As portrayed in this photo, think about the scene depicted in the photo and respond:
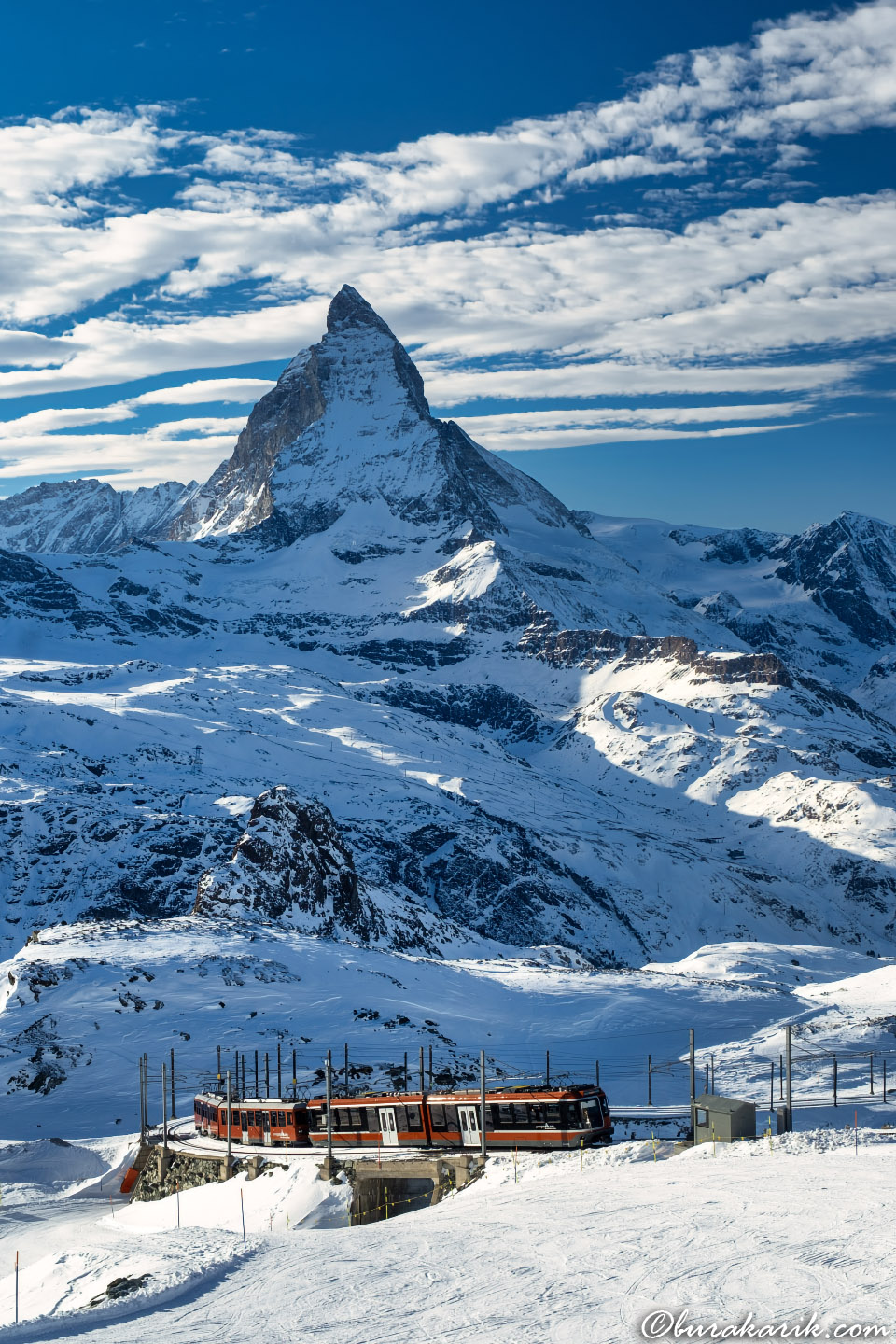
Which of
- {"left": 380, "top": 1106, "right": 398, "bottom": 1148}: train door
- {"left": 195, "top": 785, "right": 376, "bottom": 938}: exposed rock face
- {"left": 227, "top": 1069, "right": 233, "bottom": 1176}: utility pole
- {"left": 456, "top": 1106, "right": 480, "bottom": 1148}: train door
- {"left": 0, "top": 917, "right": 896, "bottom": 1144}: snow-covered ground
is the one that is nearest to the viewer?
{"left": 456, "top": 1106, "right": 480, "bottom": 1148}: train door

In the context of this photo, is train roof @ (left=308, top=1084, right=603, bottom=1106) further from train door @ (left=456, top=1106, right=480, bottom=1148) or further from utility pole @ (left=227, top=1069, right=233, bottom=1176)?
utility pole @ (left=227, top=1069, right=233, bottom=1176)

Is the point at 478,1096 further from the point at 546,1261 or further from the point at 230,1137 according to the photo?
the point at 546,1261

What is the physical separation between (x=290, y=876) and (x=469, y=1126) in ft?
304

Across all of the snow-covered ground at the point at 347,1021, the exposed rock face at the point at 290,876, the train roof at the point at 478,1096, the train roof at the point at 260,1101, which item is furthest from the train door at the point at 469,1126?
the exposed rock face at the point at 290,876

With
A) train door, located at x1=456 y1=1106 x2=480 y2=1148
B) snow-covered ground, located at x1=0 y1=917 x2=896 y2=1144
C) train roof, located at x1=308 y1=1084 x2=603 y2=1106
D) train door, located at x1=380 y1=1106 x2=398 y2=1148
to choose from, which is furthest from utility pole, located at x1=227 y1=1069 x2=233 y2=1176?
snow-covered ground, located at x1=0 y1=917 x2=896 y2=1144

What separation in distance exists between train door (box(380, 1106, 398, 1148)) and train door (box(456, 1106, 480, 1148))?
3594 millimetres

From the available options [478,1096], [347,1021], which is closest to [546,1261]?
[478,1096]

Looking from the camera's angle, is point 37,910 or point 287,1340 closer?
point 287,1340

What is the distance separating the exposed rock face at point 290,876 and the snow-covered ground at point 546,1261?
297ft

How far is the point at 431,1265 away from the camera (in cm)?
3756

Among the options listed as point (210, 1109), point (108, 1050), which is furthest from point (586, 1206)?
point (108, 1050)

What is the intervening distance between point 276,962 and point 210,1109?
145 feet

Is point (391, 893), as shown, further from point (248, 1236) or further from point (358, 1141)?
point (248, 1236)

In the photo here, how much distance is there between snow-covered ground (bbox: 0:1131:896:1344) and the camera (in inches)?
1246
